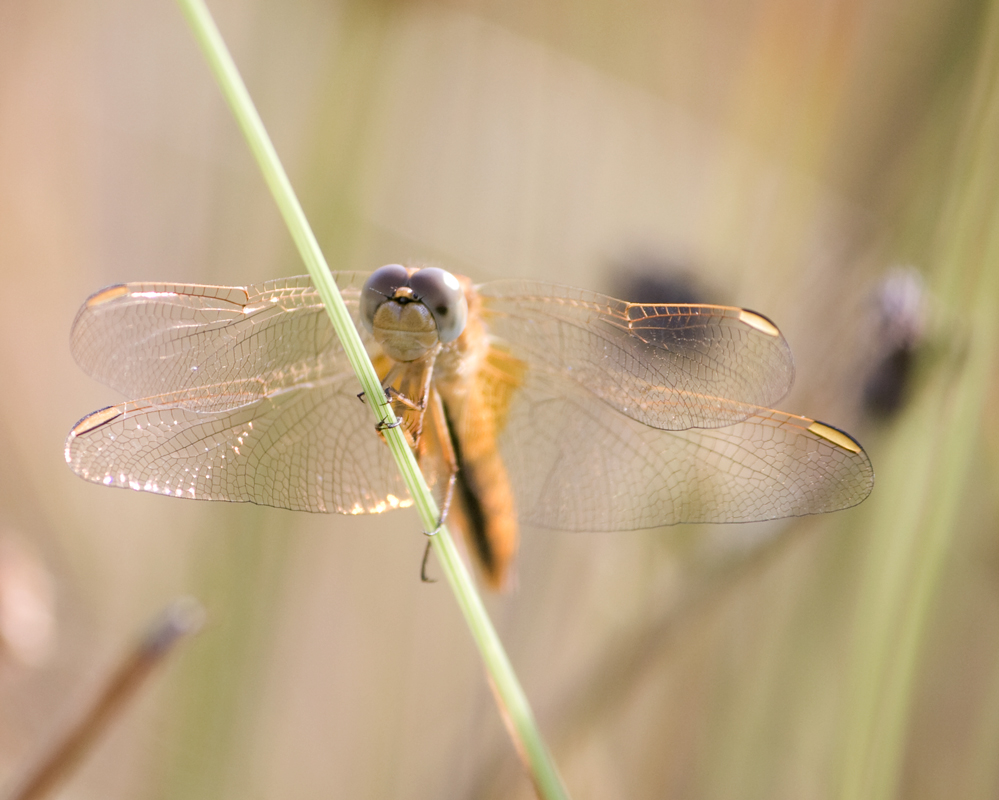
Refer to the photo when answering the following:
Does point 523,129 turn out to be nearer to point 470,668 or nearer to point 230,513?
point 230,513

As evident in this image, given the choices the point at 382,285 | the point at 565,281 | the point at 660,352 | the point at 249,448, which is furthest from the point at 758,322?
the point at 565,281

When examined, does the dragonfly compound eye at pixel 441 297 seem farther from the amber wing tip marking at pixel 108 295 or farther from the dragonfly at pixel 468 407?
the amber wing tip marking at pixel 108 295

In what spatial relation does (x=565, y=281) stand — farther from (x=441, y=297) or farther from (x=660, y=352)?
(x=441, y=297)

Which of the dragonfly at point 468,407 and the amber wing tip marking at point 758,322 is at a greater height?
the amber wing tip marking at point 758,322

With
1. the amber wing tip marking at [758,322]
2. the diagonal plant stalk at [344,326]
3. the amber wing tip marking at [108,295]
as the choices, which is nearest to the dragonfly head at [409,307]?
the diagonal plant stalk at [344,326]

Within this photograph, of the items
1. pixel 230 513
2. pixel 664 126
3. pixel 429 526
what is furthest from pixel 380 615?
pixel 664 126

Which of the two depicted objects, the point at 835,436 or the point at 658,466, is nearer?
the point at 835,436

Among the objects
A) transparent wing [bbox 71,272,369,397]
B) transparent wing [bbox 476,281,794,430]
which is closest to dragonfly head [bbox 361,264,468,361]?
transparent wing [bbox 71,272,369,397]

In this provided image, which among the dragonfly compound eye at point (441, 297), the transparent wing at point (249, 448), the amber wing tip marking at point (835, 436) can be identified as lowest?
the transparent wing at point (249, 448)
